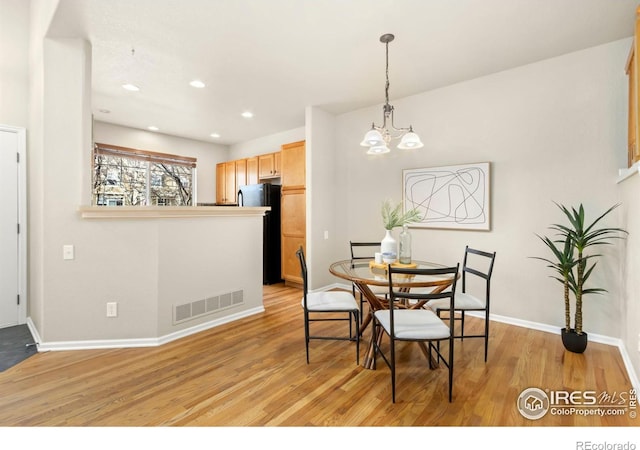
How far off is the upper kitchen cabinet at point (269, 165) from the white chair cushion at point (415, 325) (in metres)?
3.84

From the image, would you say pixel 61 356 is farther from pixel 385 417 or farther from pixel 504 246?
pixel 504 246

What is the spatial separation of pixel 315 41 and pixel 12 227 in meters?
3.64

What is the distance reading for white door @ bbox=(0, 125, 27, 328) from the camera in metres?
3.14

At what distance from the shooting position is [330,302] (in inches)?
102

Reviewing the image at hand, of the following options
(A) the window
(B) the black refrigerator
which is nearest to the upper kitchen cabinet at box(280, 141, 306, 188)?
(B) the black refrigerator

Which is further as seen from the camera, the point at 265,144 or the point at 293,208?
the point at 265,144

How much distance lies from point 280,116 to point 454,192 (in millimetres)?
2875

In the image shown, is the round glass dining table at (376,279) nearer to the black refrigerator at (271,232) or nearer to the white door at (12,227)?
the black refrigerator at (271,232)

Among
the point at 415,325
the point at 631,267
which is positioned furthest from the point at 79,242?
the point at 631,267

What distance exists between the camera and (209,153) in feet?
21.7

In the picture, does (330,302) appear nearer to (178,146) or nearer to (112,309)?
(112,309)

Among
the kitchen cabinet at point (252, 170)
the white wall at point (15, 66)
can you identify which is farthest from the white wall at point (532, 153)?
the white wall at point (15, 66)
